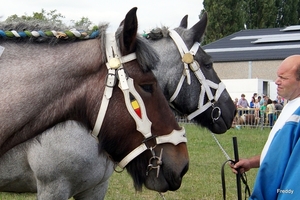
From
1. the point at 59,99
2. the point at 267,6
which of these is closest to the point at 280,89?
the point at 59,99

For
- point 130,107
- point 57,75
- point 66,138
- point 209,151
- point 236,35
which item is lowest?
point 236,35

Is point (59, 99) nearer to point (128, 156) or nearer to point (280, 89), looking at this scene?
point (128, 156)

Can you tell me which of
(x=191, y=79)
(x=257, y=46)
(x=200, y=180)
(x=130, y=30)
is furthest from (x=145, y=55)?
(x=257, y=46)

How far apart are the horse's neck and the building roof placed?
35.8 metres

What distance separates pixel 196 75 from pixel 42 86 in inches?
103

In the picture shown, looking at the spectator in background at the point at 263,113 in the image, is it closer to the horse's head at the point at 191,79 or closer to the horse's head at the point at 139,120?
the horse's head at the point at 191,79

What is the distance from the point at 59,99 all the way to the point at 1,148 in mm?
471

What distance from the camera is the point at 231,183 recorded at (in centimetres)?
970

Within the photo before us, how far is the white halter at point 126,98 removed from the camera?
9.87 ft

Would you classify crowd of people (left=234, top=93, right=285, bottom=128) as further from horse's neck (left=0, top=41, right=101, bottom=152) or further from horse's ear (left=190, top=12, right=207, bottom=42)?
horse's neck (left=0, top=41, right=101, bottom=152)

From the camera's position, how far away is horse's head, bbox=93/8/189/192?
9.89 ft

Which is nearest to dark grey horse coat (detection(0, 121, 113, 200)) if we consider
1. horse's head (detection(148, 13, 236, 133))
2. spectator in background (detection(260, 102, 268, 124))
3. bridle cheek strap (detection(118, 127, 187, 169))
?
horse's head (detection(148, 13, 236, 133))

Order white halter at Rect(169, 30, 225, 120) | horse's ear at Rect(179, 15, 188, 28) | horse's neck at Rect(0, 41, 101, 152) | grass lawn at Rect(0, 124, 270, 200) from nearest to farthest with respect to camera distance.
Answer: horse's neck at Rect(0, 41, 101, 152), white halter at Rect(169, 30, 225, 120), horse's ear at Rect(179, 15, 188, 28), grass lawn at Rect(0, 124, 270, 200)

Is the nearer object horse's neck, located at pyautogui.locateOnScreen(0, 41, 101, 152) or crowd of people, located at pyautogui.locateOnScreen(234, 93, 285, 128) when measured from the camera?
horse's neck, located at pyautogui.locateOnScreen(0, 41, 101, 152)
